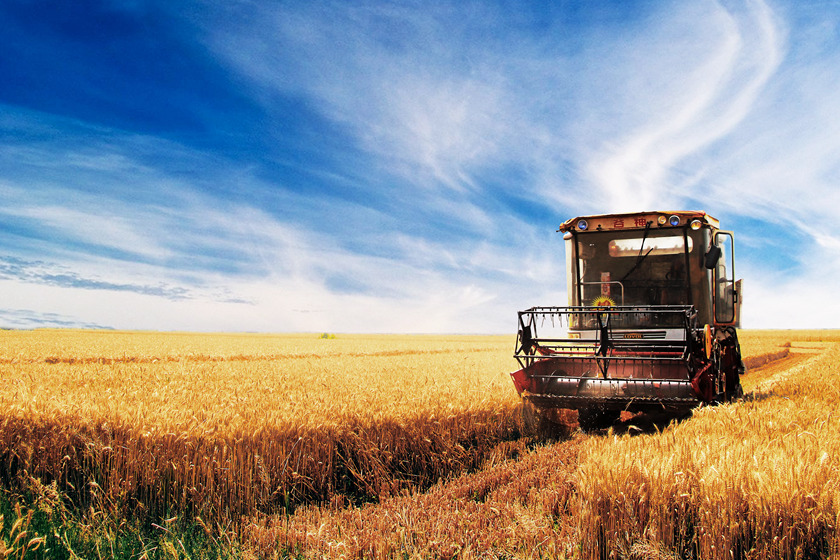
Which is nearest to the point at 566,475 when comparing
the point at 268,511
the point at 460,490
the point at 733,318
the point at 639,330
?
the point at 460,490

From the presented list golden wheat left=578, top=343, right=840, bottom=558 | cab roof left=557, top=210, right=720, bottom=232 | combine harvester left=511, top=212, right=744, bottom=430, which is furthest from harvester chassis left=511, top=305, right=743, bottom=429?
golden wheat left=578, top=343, right=840, bottom=558

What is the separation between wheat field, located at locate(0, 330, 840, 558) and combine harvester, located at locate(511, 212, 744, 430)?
68cm

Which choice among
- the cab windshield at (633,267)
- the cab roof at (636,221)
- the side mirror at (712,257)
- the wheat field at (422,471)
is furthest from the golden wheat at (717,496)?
the cab roof at (636,221)

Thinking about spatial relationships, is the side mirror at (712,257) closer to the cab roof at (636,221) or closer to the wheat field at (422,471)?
the cab roof at (636,221)

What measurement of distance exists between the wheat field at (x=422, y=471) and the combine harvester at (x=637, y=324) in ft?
2.22

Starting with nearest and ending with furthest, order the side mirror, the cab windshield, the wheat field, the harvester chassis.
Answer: the wheat field → the harvester chassis → the side mirror → the cab windshield

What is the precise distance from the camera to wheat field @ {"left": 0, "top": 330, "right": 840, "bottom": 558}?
3.38 metres

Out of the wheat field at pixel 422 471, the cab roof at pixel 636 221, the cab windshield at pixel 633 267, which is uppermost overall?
the cab roof at pixel 636 221

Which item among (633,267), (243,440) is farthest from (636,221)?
(243,440)

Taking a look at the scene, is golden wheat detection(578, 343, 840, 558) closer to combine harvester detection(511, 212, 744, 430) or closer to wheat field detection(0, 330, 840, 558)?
wheat field detection(0, 330, 840, 558)

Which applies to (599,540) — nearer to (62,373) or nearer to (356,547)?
(356,547)

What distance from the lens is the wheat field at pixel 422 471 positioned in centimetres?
338

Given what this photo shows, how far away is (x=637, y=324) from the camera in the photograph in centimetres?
836

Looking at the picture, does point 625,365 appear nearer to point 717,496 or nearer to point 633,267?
point 633,267
